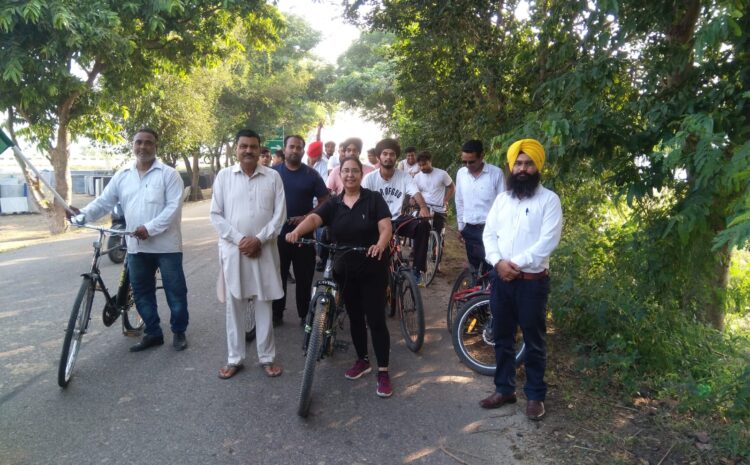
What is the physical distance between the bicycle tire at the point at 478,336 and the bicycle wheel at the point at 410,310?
14.2 inches

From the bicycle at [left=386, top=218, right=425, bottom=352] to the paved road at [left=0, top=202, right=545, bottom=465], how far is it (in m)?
0.16

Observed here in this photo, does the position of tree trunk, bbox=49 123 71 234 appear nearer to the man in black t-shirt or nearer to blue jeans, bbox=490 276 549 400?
the man in black t-shirt

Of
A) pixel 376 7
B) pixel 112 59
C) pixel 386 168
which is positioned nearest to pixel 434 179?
pixel 386 168

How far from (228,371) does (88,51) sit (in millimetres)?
8349

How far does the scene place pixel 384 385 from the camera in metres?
4.07

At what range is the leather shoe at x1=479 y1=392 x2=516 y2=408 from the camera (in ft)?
12.6

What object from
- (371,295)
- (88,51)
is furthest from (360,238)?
(88,51)

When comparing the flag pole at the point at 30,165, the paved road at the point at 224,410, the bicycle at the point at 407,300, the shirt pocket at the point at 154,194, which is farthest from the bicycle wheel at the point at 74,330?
the bicycle at the point at 407,300

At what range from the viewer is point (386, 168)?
599 centimetres

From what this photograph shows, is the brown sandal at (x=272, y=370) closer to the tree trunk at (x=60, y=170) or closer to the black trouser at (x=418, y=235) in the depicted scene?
the black trouser at (x=418, y=235)

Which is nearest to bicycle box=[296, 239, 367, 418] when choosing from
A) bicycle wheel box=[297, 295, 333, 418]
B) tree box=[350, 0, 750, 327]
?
bicycle wheel box=[297, 295, 333, 418]

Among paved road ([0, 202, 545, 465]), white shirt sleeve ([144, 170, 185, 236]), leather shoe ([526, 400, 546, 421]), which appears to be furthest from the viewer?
white shirt sleeve ([144, 170, 185, 236])

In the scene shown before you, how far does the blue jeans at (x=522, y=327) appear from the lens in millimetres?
3562

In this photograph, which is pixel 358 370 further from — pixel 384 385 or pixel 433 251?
pixel 433 251
